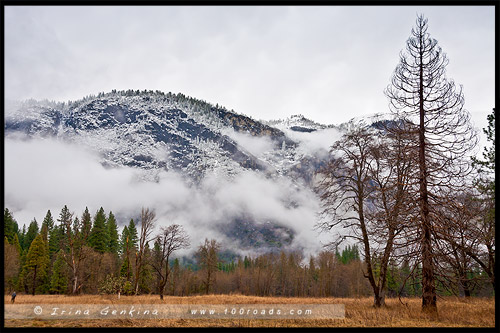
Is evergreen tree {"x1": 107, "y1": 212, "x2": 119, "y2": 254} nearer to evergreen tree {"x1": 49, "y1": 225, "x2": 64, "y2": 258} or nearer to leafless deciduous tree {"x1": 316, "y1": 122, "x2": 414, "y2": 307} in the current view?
evergreen tree {"x1": 49, "y1": 225, "x2": 64, "y2": 258}

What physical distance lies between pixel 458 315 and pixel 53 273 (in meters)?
55.4

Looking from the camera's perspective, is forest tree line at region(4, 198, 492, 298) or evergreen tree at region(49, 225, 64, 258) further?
evergreen tree at region(49, 225, 64, 258)

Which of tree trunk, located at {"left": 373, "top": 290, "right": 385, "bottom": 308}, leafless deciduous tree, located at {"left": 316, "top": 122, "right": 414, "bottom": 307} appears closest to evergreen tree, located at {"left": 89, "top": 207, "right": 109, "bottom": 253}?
leafless deciduous tree, located at {"left": 316, "top": 122, "right": 414, "bottom": 307}

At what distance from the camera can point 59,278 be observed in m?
51.4

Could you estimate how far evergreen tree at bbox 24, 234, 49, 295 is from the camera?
157ft

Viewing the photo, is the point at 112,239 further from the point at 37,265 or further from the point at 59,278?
the point at 37,265

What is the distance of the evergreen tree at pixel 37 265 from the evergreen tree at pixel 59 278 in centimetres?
168

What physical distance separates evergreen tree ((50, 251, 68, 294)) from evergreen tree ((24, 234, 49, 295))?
5.52 ft

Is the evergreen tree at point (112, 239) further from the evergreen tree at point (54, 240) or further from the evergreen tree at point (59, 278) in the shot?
the evergreen tree at point (59, 278)

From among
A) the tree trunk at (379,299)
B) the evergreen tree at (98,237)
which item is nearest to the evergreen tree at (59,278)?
the evergreen tree at (98,237)

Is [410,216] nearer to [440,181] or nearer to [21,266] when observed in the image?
[440,181]

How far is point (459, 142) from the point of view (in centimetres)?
1288

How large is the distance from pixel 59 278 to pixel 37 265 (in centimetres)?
397

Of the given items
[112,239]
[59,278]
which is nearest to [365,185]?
[59,278]
